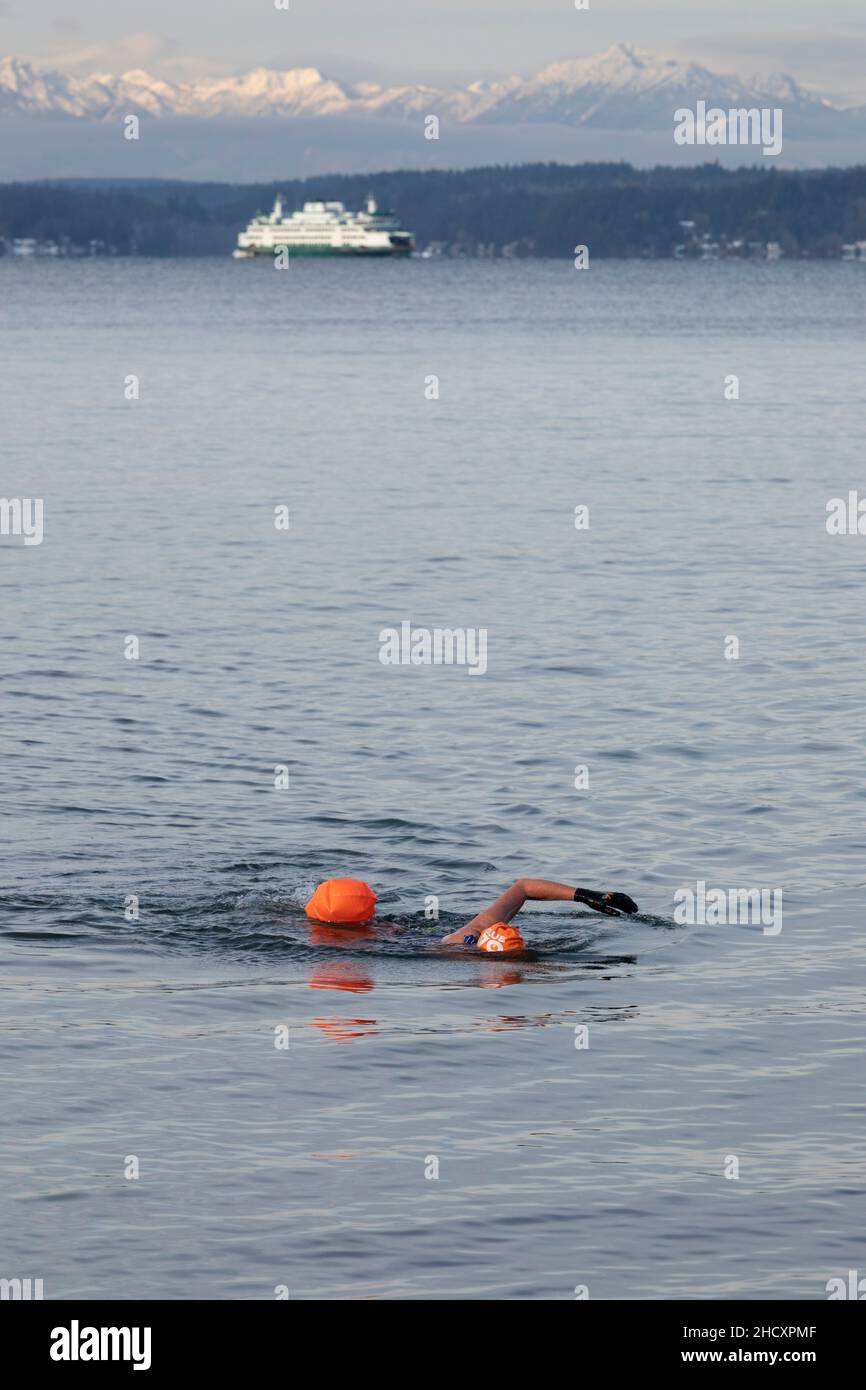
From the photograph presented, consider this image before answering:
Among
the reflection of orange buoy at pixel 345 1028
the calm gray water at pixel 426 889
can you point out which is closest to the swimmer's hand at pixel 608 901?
the calm gray water at pixel 426 889

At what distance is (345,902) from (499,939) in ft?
5.25

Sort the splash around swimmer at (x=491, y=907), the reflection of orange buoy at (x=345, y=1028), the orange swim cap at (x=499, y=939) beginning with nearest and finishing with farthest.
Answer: the reflection of orange buoy at (x=345, y=1028) < the splash around swimmer at (x=491, y=907) < the orange swim cap at (x=499, y=939)

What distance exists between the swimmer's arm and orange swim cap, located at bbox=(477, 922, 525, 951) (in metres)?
0.17

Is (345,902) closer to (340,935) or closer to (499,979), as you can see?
(340,935)

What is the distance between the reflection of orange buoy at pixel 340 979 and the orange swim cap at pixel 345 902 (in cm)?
57

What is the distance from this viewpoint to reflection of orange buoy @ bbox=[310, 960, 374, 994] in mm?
18605

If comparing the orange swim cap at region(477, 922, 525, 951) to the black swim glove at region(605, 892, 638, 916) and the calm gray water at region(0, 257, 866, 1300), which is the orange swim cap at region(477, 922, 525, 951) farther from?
the black swim glove at region(605, 892, 638, 916)

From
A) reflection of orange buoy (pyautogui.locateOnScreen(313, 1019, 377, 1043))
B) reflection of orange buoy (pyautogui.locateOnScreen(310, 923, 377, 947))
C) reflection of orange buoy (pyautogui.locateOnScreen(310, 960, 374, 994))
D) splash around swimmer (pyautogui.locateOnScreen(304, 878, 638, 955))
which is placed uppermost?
splash around swimmer (pyautogui.locateOnScreen(304, 878, 638, 955))

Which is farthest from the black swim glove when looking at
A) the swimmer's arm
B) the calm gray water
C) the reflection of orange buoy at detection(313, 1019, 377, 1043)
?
the reflection of orange buoy at detection(313, 1019, 377, 1043)

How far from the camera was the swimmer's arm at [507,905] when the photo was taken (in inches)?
761

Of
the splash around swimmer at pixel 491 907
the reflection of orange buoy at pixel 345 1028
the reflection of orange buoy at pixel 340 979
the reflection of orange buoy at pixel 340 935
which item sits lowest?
the reflection of orange buoy at pixel 345 1028

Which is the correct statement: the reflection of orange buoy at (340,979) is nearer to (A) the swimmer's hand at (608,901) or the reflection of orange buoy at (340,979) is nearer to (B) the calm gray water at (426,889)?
(B) the calm gray water at (426,889)

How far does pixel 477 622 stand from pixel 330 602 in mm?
3310
